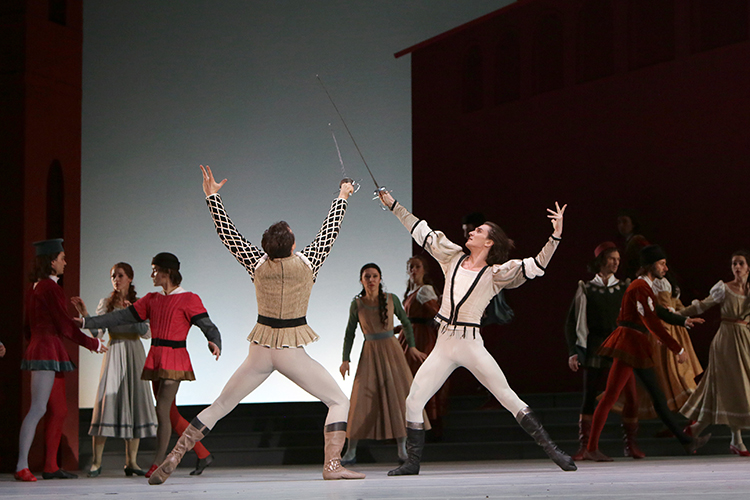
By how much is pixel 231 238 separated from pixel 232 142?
15.9 ft

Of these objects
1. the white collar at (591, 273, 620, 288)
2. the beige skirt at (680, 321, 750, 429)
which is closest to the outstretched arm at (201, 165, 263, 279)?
the white collar at (591, 273, 620, 288)

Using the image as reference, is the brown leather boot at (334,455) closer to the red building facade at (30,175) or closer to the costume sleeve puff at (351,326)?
the costume sleeve puff at (351,326)

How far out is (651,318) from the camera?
547 cm

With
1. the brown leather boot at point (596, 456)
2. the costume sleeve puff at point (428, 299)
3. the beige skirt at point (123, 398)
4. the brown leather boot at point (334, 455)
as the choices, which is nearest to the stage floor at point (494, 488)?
the brown leather boot at point (334, 455)

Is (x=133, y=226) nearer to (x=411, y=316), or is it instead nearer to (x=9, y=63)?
(x=9, y=63)

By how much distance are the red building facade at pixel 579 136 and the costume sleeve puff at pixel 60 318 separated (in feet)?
16.4

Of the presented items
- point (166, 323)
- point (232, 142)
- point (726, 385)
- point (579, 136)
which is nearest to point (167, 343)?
point (166, 323)

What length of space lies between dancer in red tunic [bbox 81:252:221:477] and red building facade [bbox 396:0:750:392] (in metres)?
4.61

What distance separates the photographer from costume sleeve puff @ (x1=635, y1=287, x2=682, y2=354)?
5.40 m

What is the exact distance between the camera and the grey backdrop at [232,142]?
8.56 meters

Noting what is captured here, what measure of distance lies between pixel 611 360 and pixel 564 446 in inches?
29.1

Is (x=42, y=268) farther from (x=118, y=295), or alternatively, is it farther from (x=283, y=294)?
(x=283, y=294)

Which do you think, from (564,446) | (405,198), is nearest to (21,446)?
(564,446)

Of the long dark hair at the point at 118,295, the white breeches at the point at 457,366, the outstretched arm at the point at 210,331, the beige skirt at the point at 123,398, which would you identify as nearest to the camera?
the white breeches at the point at 457,366
